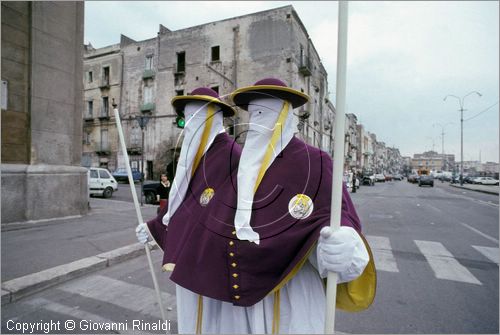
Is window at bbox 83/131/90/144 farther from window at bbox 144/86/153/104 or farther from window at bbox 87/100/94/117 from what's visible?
window at bbox 144/86/153/104

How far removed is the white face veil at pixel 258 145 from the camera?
4.99 feet

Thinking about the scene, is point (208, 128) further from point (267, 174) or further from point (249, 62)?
point (249, 62)

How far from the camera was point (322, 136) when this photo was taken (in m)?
1.41

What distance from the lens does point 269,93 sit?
1.56m

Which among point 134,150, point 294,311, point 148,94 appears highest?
point 148,94

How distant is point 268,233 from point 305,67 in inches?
52.4

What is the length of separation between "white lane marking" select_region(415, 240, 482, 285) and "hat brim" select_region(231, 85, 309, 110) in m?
4.55

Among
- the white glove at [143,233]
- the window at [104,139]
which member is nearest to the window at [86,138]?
the window at [104,139]

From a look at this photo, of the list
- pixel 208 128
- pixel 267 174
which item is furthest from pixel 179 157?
pixel 267 174

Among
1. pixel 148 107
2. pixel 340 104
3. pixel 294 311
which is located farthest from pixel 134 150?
pixel 340 104

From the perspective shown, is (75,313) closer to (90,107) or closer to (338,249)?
(338,249)

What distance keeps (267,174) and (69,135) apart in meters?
8.74

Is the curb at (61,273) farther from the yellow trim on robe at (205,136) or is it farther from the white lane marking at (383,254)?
the white lane marking at (383,254)

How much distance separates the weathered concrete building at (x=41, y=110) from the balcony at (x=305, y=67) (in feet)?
25.1
